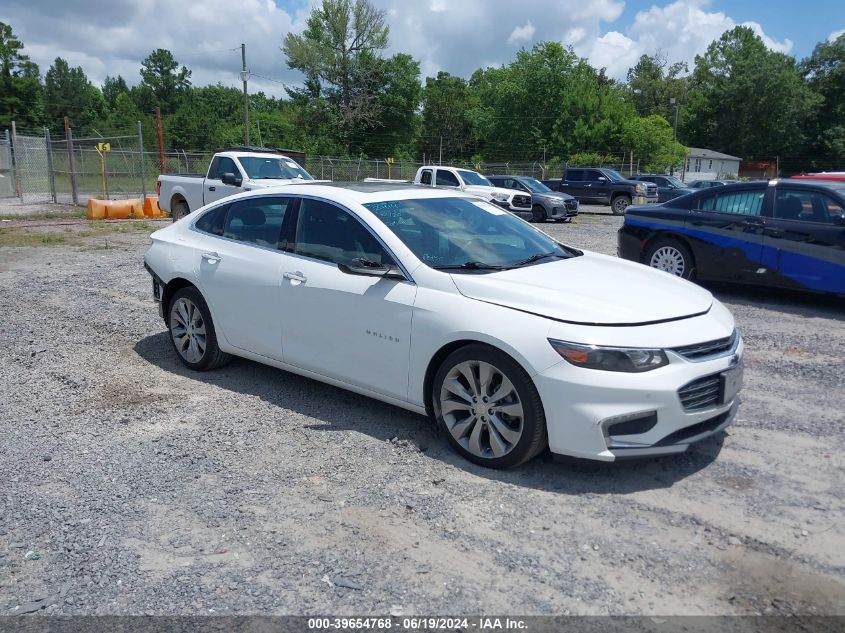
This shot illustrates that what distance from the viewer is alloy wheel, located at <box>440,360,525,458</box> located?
13.0ft

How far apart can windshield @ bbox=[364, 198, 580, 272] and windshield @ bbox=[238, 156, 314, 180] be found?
10577 millimetres

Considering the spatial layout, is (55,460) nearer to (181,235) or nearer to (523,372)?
(181,235)

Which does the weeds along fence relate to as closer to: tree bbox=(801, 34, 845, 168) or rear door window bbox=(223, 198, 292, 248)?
rear door window bbox=(223, 198, 292, 248)

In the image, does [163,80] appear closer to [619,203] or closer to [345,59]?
[345,59]

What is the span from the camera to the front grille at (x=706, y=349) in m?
3.84

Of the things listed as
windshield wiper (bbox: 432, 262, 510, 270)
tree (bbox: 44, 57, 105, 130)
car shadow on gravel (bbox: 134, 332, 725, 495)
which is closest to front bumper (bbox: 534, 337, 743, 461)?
car shadow on gravel (bbox: 134, 332, 725, 495)

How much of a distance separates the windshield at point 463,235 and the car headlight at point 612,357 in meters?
0.98

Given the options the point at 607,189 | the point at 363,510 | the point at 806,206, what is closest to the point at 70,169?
the point at 607,189

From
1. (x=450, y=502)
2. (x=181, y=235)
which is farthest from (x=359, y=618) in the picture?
(x=181, y=235)

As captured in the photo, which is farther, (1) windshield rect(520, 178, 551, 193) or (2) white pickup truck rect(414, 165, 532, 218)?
(1) windshield rect(520, 178, 551, 193)

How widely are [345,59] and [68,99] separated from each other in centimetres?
4610

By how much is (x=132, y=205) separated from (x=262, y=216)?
17644 mm

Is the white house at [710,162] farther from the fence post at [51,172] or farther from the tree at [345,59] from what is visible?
the fence post at [51,172]

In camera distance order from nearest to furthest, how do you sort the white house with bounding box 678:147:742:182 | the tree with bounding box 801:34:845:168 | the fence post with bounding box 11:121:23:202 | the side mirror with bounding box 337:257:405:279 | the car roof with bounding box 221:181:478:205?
the side mirror with bounding box 337:257:405:279 < the car roof with bounding box 221:181:478:205 < the fence post with bounding box 11:121:23:202 < the tree with bounding box 801:34:845:168 < the white house with bounding box 678:147:742:182
